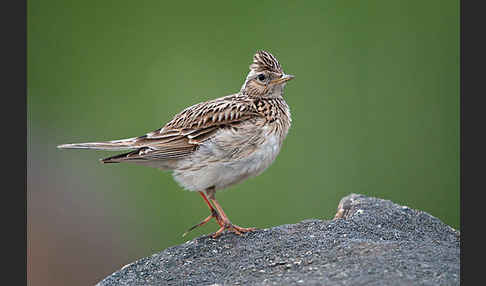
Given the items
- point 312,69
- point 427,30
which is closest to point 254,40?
point 312,69

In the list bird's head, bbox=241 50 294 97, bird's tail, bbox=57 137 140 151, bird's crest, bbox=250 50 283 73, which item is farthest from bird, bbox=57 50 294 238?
bird's crest, bbox=250 50 283 73

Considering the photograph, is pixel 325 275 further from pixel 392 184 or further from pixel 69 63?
pixel 69 63

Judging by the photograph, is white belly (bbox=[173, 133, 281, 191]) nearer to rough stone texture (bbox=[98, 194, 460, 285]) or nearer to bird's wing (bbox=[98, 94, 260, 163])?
bird's wing (bbox=[98, 94, 260, 163])

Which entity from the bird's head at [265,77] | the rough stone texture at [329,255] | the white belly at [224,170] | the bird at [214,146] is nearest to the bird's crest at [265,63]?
the bird's head at [265,77]

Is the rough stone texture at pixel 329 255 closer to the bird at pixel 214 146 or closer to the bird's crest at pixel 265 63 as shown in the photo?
the bird at pixel 214 146

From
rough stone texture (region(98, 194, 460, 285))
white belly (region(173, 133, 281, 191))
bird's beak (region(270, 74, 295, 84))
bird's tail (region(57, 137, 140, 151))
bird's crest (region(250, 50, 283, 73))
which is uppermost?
bird's crest (region(250, 50, 283, 73))

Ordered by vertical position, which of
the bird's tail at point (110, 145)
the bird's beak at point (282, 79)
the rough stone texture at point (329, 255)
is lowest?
the rough stone texture at point (329, 255)
